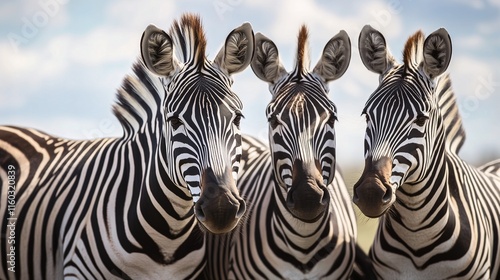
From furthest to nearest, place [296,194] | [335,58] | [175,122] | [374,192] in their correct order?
1. [335,58]
2. [374,192]
3. [296,194]
4. [175,122]

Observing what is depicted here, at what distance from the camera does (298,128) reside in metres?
6.49

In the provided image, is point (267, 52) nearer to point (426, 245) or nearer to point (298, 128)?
point (298, 128)

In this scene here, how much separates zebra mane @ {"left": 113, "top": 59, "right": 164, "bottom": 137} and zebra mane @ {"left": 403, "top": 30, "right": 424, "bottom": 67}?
246 centimetres

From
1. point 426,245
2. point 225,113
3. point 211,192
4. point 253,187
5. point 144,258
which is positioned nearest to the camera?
point 211,192

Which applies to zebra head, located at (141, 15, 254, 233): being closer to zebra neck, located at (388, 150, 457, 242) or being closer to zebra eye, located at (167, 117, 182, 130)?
zebra eye, located at (167, 117, 182, 130)

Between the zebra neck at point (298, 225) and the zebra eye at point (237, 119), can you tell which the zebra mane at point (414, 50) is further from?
the zebra eye at point (237, 119)

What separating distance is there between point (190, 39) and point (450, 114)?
3.46 m

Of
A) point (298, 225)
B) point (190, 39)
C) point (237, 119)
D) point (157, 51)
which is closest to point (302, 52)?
point (190, 39)

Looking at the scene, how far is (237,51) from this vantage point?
6.59m

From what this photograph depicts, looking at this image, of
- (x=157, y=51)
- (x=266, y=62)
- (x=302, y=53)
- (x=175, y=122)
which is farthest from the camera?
(x=266, y=62)

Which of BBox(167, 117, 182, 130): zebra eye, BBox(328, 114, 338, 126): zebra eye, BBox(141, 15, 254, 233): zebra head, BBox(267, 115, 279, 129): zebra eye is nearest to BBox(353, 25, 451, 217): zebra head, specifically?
BBox(328, 114, 338, 126): zebra eye

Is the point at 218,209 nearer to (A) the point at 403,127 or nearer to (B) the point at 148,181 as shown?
(B) the point at 148,181

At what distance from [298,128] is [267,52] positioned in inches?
44.5

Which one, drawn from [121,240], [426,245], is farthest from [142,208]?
[426,245]
